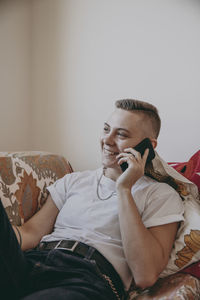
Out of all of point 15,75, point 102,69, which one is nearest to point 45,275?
point 102,69

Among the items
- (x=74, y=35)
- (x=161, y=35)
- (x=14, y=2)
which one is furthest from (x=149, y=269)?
(x=14, y=2)

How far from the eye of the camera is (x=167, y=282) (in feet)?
2.76

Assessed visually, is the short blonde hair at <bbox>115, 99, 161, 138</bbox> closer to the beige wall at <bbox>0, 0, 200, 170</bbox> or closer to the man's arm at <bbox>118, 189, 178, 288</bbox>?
the beige wall at <bbox>0, 0, 200, 170</bbox>

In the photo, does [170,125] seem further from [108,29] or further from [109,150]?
[108,29]

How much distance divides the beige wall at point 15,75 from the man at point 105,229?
2.58 ft

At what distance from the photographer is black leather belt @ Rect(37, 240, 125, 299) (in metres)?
0.85

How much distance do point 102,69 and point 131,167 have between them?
86cm

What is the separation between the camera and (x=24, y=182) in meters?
1.09

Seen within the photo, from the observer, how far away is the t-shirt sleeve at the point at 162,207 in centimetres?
88

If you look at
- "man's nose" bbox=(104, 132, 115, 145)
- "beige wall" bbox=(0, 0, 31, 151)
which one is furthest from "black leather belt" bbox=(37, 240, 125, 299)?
"beige wall" bbox=(0, 0, 31, 151)

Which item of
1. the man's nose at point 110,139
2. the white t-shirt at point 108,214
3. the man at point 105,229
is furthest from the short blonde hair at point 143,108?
the white t-shirt at point 108,214

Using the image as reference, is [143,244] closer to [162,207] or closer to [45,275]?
[162,207]

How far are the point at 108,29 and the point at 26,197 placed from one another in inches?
42.8

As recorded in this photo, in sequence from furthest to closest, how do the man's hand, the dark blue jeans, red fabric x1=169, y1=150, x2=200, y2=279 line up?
1. red fabric x1=169, y1=150, x2=200, y2=279
2. the man's hand
3. the dark blue jeans
